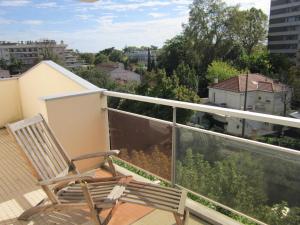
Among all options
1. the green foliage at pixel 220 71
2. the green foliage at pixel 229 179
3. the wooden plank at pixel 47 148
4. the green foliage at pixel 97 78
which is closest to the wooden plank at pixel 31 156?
the wooden plank at pixel 47 148

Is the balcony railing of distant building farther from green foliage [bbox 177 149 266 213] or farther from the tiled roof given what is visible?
the tiled roof

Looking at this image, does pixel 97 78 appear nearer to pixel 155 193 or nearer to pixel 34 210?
pixel 34 210

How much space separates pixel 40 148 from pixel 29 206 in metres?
0.82

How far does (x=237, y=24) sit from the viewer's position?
4106cm

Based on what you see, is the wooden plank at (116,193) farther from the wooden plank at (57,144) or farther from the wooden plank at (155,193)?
the wooden plank at (57,144)

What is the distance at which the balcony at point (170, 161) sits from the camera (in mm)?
2201

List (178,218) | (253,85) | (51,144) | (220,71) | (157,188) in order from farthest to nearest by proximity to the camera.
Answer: (220,71)
(253,85)
(51,144)
(157,188)
(178,218)

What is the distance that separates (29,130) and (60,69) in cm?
228

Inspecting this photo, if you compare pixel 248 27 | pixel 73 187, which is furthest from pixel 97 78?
pixel 73 187

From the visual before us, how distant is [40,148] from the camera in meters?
2.52

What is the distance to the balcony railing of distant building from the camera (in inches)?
83.3

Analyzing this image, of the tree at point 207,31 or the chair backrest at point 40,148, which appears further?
the tree at point 207,31

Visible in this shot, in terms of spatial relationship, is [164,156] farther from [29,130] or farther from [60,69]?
[60,69]

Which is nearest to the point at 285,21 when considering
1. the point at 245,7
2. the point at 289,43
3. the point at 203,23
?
the point at 289,43
